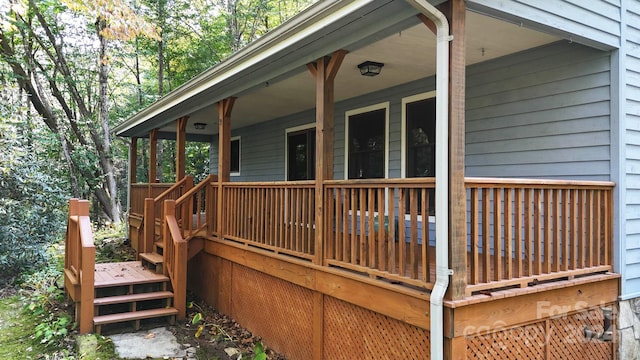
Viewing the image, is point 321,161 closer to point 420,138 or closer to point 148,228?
point 420,138

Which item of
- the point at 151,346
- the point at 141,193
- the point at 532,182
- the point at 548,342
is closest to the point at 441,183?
the point at 532,182

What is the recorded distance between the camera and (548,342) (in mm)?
3531

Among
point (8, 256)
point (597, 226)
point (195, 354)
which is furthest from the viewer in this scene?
point (8, 256)

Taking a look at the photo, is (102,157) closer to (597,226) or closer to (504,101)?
(504,101)

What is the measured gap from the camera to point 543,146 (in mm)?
4516

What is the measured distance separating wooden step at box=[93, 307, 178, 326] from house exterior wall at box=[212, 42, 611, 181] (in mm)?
4370

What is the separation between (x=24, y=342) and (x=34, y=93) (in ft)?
36.7

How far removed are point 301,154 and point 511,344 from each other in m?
6.16

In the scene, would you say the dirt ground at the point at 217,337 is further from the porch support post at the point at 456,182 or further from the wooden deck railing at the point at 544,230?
the wooden deck railing at the point at 544,230

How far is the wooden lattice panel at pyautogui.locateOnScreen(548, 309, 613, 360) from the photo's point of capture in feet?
11.8

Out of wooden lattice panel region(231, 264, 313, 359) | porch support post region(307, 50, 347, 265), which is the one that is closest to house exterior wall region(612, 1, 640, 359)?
porch support post region(307, 50, 347, 265)

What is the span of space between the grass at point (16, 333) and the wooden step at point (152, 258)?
1.64m

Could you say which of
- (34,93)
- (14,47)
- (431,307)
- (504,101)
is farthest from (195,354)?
(14,47)

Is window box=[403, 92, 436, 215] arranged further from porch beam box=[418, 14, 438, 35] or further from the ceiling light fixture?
porch beam box=[418, 14, 438, 35]
